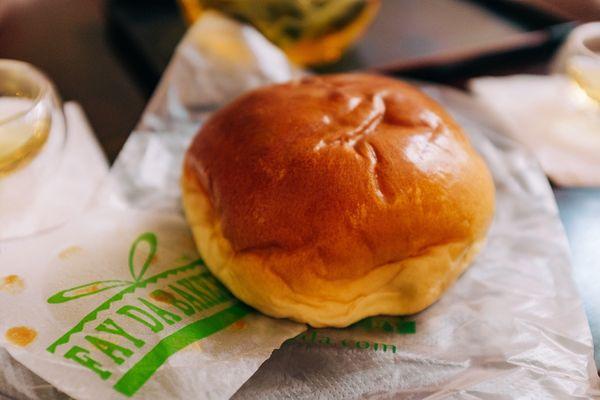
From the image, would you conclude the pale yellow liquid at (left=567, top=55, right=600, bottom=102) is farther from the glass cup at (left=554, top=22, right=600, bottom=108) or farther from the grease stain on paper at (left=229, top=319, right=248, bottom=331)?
the grease stain on paper at (left=229, top=319, right=248, bottom=331)

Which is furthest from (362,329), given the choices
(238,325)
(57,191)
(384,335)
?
(57,191)

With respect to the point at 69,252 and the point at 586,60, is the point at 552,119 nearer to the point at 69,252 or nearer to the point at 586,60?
the point at 586,60

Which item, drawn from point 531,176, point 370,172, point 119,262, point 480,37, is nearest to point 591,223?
point 531,176

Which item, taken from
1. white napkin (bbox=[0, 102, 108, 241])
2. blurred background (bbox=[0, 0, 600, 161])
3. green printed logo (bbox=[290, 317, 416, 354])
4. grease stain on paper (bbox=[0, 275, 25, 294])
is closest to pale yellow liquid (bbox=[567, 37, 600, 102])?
blurred background (bbox=[0, 0, 600, 161])

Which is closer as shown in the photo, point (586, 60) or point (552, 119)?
point (586, 60)

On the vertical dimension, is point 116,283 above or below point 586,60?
below

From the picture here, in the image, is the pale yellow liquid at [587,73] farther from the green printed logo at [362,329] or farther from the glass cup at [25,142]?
the glass cup at [25,142]

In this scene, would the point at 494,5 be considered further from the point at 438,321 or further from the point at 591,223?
the point at 438,321
